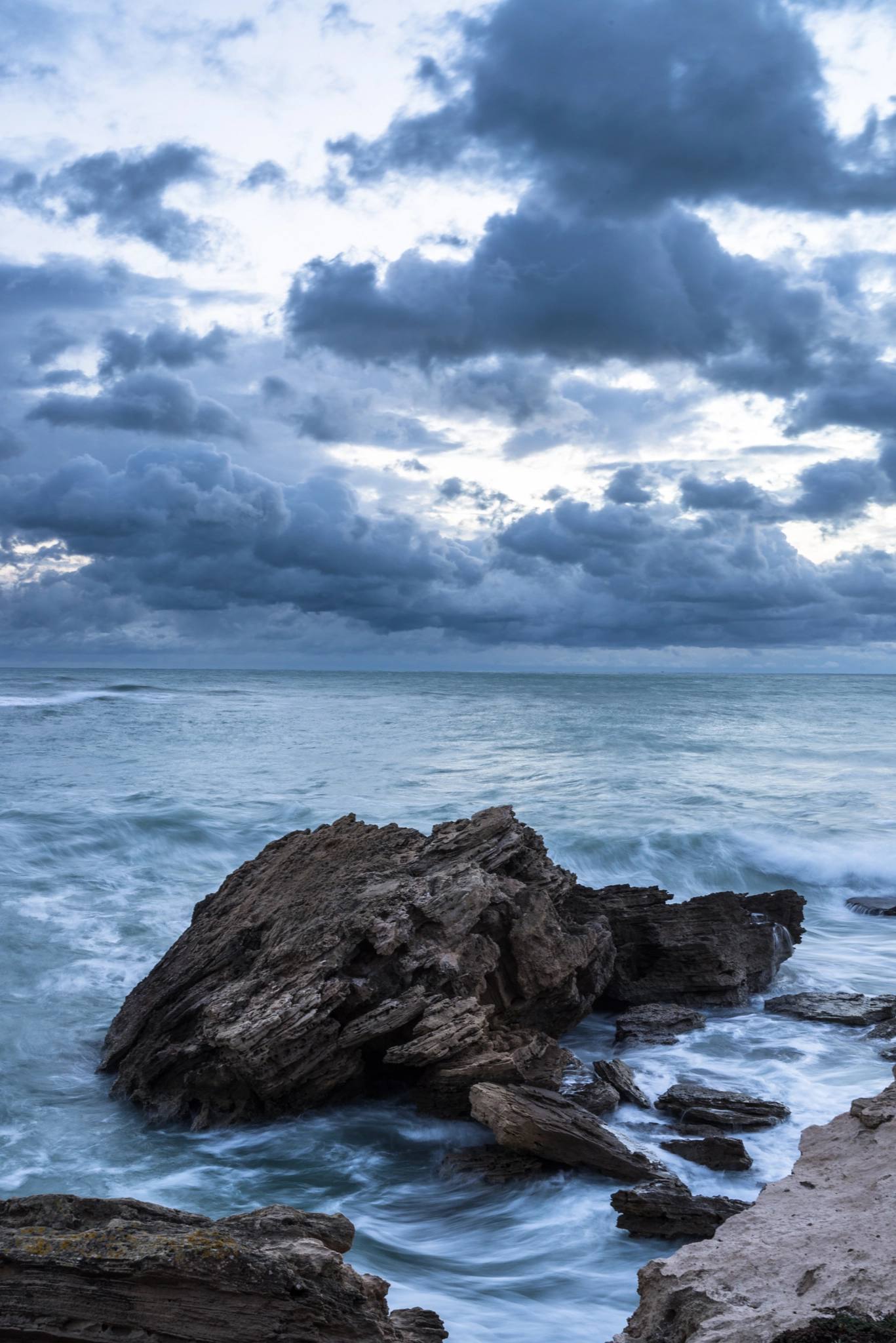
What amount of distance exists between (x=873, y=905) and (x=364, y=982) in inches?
478

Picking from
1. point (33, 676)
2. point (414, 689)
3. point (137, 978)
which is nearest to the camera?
point (137, 978)

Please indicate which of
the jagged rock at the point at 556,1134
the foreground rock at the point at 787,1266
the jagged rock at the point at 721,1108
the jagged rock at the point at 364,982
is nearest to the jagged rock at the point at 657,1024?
the jagged rock at the point at 364,982

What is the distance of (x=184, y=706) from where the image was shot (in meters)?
74.6

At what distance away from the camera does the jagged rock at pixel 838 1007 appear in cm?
1047

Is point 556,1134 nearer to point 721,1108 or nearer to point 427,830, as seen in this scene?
point 721,1108

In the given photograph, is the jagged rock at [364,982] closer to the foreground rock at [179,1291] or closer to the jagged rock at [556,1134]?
the jagged rock at [556,1134]

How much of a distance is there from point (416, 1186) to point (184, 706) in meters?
70.7

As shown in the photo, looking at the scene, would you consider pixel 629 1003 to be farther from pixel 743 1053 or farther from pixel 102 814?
pixel 102 814

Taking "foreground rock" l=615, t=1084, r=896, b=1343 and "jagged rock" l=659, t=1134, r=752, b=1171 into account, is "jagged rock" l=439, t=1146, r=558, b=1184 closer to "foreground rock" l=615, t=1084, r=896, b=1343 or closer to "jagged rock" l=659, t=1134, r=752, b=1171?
"jagged rock" l=659, t=1134, r=752, b=1171

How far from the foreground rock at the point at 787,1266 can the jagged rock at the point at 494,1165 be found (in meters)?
2.86

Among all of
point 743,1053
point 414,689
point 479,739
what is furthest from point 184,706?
point 743,1053

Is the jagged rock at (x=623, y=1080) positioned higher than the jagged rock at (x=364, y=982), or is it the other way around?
the jagged rock at (x=364, y=982)

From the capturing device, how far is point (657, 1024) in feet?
34.1

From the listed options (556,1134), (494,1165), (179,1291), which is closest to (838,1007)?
(556,1134)
